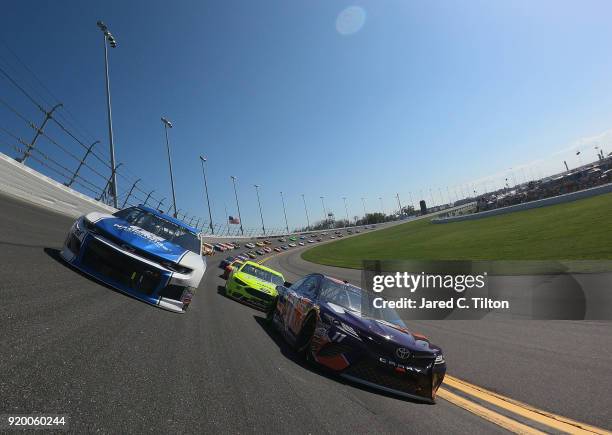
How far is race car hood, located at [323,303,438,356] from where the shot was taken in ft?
13.7

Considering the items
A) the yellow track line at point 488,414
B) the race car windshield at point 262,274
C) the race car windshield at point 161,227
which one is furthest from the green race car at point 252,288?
the yellow track line at point 488,414

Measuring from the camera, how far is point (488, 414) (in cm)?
378

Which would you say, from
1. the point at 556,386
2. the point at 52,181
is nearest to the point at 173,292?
the point at 556,386

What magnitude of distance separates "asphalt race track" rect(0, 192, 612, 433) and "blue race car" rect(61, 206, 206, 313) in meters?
0.24

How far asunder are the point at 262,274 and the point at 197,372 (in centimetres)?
837

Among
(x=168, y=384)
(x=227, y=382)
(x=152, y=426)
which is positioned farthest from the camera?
(x=227, y=382)

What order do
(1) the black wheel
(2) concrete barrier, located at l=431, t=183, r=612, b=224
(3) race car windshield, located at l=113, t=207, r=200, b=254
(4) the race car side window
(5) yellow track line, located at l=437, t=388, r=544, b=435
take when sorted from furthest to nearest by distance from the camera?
1. (2) concrete barrier, located at l=431, t=183, r=612, b=224
2. (3) race car windshield, located at l=113, t=207, r=200, b=254
3. (4) the race car side window
4. (1) the black wheel
5. (5) yellow track line, located at l=437, t=388, r=544, b=435

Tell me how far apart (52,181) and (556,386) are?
69.9 feet

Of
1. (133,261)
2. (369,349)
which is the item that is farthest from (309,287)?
(133,261)

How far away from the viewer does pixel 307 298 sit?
5.82 m

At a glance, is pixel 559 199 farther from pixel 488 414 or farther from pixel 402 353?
pixel 402 353

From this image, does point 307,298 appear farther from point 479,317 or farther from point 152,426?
point 479,317

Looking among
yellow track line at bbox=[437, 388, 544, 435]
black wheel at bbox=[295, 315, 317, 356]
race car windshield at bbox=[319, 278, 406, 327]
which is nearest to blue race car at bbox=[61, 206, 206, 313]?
black wheel at bbox=[295, 315, 317, 356]

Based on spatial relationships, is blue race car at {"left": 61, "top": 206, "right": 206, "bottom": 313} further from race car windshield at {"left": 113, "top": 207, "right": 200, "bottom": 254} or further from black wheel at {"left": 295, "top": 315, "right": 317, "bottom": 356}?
black wheel at {"left": 295, "top": 315, "right": 317, "bottom": 356}
